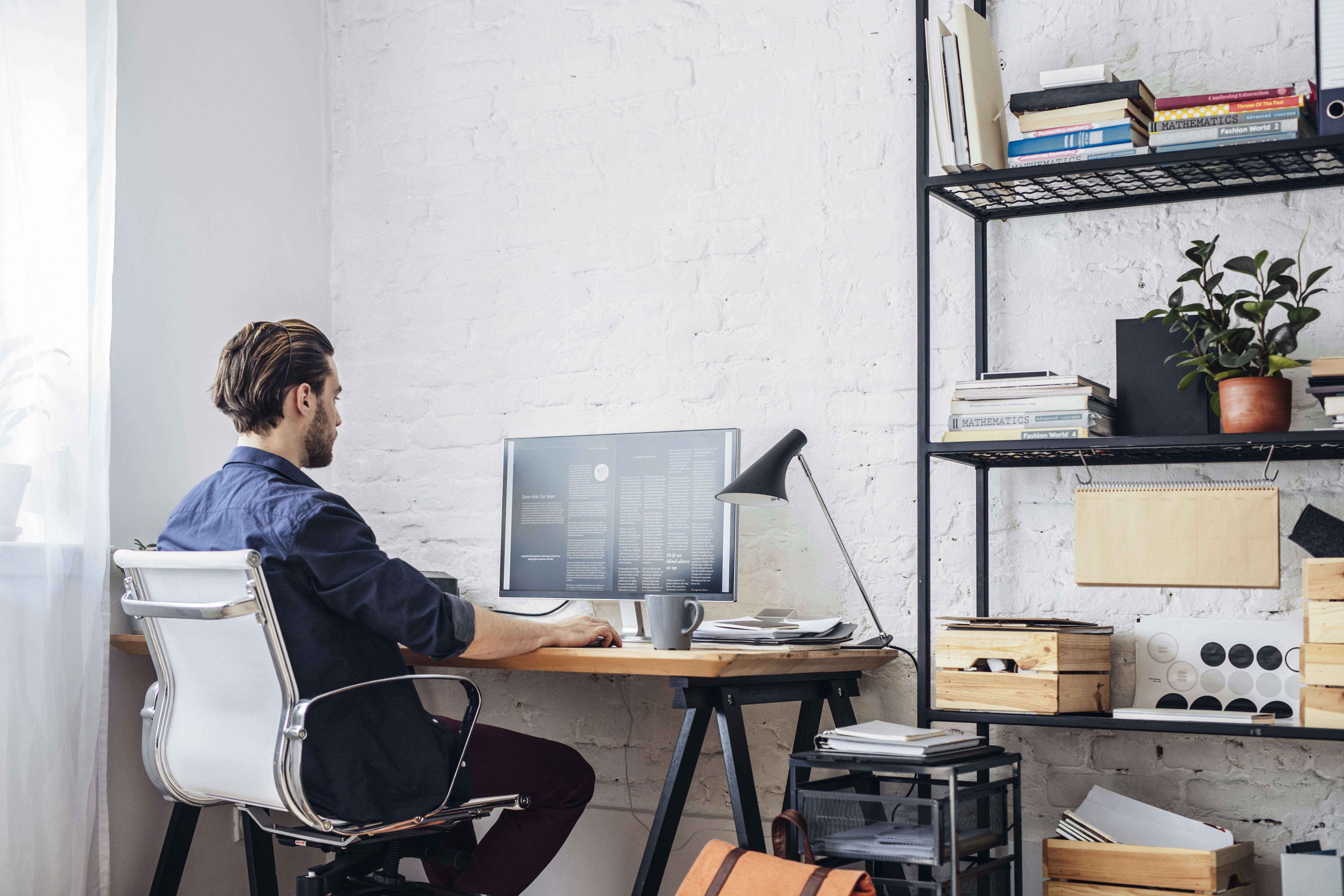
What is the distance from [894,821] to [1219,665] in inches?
25.8

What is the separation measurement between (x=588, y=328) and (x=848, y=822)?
1.35 meters

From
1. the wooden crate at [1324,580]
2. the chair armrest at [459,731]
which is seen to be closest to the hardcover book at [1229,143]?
the wooden crate at [1324,580]

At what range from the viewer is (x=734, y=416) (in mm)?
2680

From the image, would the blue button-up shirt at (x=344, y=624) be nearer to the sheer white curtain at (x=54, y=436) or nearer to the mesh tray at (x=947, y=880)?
the sheer white curtain at (x=54, y=436)

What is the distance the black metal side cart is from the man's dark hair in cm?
108

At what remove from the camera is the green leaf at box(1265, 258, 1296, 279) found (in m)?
1.97

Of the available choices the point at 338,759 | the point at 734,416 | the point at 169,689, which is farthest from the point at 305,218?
the point at 338,759

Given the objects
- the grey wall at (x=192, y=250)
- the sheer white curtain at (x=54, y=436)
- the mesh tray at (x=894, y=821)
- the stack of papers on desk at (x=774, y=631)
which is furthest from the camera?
the grey wall at (x=192, y=250)

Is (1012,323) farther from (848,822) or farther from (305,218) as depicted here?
(305,218)

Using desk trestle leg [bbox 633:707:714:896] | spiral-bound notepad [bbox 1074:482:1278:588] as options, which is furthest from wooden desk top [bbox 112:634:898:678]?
spiral-bound notepad [bbox 1074:482:1278:588]

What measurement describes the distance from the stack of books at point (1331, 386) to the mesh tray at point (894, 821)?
0.79m

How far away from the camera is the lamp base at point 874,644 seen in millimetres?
2307

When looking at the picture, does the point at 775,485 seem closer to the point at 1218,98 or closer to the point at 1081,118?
the point at 1081,118

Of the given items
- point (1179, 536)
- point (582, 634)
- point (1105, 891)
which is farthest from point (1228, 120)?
point (582, 634)
